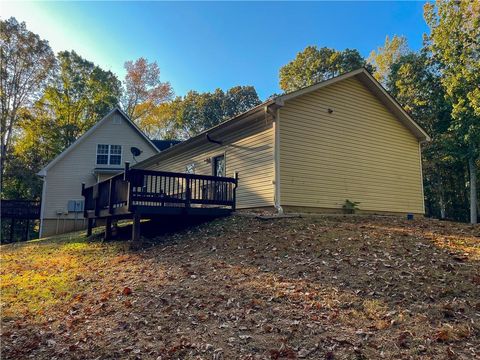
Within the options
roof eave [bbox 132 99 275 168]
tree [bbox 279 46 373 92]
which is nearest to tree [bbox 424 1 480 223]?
tree [bbox 279 46 373 92]

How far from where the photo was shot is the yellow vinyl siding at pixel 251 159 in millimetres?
11922

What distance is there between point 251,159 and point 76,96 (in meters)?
29.4

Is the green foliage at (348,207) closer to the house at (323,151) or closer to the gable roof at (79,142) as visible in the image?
the house at (323,151)

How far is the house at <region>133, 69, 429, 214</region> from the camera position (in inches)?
467

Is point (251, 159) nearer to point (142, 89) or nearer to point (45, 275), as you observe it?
point (45, 275)

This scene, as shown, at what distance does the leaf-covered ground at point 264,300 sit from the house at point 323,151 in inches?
131

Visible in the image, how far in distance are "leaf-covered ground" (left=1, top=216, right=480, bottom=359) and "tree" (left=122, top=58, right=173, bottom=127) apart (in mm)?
31769

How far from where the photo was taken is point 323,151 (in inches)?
505

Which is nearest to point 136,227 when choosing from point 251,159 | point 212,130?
point 251,159

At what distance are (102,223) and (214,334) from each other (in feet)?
32.0

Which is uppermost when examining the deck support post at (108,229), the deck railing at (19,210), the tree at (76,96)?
the tree at (76,96)

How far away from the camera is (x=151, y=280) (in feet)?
22.0

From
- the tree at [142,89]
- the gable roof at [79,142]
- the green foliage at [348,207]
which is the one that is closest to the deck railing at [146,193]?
the green foliage at [348,207]

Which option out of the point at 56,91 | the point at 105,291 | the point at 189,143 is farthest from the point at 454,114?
the point at 56,91
